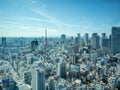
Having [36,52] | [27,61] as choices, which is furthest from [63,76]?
[36,52]

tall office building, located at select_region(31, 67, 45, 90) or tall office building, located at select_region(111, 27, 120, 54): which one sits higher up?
tall office building, located at select_region(111, 27, 120, 54)

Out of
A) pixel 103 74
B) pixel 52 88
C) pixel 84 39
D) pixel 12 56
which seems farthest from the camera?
pixel 84 39

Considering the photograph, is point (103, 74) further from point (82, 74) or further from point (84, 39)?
point (84, 39)

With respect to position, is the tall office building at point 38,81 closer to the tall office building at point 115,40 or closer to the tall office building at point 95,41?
the tall office building at point 115,40

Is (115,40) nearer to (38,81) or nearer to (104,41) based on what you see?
(104,41)

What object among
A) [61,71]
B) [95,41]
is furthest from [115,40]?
[61,71]

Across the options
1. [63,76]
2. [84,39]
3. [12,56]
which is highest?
[84,39]

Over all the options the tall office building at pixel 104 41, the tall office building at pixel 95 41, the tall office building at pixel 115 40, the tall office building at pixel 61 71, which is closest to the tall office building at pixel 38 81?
the tall office building at pixel 61 71

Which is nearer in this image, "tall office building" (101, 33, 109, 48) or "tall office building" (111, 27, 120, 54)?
"tall office building" (111, 27, 120, 54)

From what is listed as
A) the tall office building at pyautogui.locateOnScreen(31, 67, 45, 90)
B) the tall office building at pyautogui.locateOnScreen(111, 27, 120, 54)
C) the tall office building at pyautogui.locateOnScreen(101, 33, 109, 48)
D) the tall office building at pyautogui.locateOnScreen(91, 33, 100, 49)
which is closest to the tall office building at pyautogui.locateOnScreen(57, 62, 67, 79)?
the tall office building at pyautogui.locateOnScreen(31, 67, 45, 90)

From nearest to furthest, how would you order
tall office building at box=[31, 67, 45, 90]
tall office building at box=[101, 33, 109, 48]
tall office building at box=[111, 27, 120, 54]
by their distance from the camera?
tall office building at box=[31, 67, 45, 90]
tall office building at box=[111, 27, 120, 54]
tall office building at box=[101, 33, 109, 48]

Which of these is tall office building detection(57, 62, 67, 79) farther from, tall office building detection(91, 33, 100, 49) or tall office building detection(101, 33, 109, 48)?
tall office building detection(91, 33, 100, 49)
